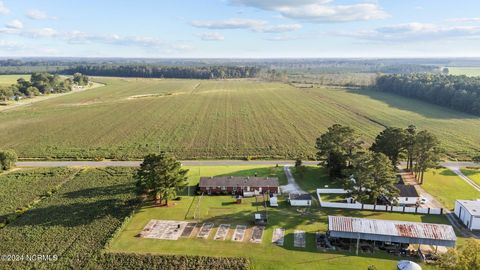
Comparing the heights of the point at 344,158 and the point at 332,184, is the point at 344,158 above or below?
above

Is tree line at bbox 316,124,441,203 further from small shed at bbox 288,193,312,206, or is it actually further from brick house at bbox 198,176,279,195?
brick house at bbox 198,176,279,195

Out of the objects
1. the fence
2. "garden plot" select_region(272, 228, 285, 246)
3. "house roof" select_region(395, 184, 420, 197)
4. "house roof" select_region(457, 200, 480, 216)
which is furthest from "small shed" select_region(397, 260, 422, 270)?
"house roof" select_region(395, 184, 420, 197)

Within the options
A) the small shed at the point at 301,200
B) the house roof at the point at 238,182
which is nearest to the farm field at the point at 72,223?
the house roof at the point at 238,182

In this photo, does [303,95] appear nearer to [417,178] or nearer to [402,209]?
[417,178]

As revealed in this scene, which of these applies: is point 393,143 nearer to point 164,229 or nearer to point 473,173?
point 473,173

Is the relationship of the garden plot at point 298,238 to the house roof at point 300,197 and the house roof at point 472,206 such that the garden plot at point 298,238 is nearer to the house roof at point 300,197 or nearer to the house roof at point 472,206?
the house roof at point 300,197

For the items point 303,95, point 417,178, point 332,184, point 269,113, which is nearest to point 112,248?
point 332,184

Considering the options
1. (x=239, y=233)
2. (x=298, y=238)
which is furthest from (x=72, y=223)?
(x=298, y=238)
